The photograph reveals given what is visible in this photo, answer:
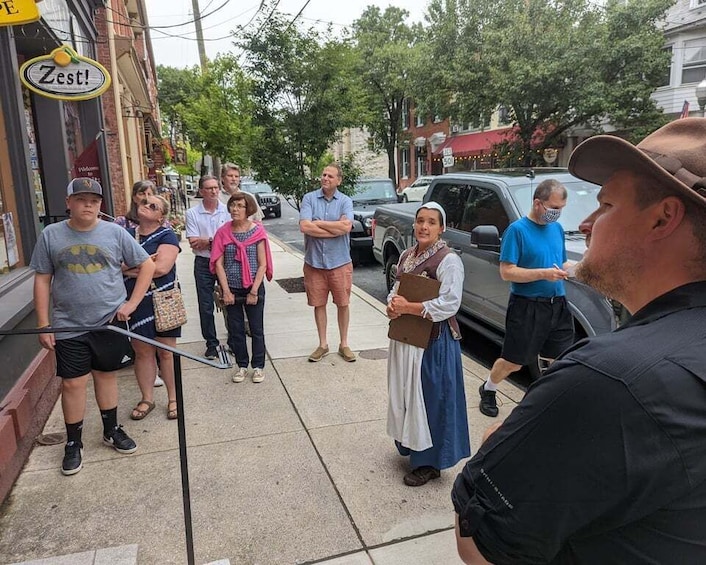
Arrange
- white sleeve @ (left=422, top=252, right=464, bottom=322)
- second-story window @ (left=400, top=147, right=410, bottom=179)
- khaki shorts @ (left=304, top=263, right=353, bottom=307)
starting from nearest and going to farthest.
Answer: white sleeve @ (left=422, top=252, right=464, bottom=322) < khaki shorts @ (left=304, top=263, right=353, bottom=307) < second-story window @ (left=400, top=147, right=410, bottom=179)

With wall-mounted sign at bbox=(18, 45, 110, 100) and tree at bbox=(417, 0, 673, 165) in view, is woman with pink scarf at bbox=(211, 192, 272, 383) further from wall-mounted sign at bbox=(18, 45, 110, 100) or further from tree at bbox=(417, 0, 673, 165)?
tree at bbox=(417, 0, 673, 165)

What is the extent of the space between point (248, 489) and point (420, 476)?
1011 millimetres

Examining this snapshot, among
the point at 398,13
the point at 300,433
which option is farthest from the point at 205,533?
the point at 398,13

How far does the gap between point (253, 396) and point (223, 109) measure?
1618cm

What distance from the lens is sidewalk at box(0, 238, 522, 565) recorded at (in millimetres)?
2576

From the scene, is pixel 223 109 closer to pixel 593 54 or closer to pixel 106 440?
pixel 593 54

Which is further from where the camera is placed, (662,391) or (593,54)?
(593,54)

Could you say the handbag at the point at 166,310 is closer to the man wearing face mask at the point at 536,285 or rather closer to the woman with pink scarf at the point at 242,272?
the woman with pink scarf at the point at 242,272

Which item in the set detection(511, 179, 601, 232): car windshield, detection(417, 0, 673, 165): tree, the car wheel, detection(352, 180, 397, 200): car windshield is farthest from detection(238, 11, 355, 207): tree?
detection(417, 0, 673, 165): tree

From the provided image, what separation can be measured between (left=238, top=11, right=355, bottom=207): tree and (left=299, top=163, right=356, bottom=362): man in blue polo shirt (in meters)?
3.11

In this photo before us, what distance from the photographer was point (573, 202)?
503 centimetres

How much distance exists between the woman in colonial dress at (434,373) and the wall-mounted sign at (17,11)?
2.49m

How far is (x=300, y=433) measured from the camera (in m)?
3.72

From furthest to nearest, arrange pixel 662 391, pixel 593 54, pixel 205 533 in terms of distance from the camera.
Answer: pixel 593 54 < pixel 205 533 < pixel 662 391
